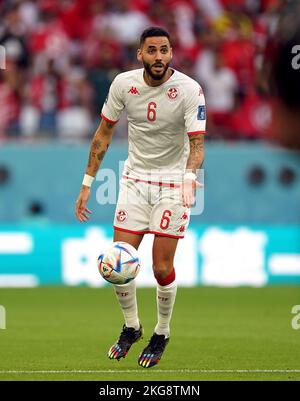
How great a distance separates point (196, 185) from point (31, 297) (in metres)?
6.75

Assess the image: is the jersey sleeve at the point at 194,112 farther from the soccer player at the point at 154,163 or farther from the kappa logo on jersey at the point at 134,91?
the kappa logo on jersey at the point at 134,91

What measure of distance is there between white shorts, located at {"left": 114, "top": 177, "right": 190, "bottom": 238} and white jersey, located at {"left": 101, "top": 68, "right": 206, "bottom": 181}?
92mm

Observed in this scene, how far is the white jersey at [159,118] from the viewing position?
7.58 meters

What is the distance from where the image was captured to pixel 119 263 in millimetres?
7395

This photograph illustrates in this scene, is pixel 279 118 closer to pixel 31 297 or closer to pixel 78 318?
pixel 78 318

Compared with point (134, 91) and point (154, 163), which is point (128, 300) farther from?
point (134, 91)

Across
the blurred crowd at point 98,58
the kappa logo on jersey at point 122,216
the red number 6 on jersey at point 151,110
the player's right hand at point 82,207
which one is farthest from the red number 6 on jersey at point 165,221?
the blurred crowd at point 98,58

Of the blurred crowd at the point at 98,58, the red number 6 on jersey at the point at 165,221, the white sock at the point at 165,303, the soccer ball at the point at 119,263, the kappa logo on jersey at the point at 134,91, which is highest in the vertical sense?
the blurred crowd at the point at 98,58

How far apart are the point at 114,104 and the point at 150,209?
0.84m

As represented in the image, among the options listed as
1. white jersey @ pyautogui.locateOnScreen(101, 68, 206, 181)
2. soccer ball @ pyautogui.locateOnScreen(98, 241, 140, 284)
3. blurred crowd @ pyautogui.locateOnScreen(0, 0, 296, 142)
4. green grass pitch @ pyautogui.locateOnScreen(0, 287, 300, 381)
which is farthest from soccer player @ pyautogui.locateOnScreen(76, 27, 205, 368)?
blurred crowd @ pyautogui.locateOnScreen(0, 0, 296, 142)

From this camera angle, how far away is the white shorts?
25.4 feet

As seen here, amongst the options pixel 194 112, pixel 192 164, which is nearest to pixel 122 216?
pixel 192 164

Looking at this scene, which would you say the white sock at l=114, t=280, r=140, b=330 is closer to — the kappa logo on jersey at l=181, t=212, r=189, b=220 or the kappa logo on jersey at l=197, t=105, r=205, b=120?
the kappa logo on jersey at l=181, t=212, r=189, b=220

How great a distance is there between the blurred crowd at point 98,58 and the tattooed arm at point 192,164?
25.4 ft
